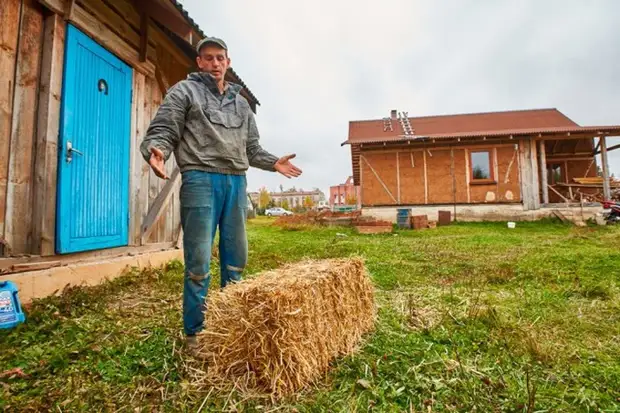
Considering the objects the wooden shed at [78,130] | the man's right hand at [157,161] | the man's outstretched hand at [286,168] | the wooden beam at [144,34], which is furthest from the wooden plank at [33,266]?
the wooden beam at [144,34]

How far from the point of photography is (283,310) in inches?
63.7

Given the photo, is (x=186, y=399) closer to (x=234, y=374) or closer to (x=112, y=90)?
(x=234, y=374)

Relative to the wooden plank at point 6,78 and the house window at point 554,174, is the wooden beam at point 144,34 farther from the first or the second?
the house window at point 554,174

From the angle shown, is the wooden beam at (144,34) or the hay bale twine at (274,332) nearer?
the hay bale twine at (274,332)

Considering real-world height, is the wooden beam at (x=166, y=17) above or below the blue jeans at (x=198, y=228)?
above

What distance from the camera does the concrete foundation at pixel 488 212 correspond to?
13.0 meters

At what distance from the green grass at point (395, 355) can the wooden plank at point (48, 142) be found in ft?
2.00

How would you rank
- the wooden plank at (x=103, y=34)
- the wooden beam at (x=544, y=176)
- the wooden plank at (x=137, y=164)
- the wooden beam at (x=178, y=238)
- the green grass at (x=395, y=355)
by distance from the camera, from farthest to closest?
the wooden beam at (x=544, y=176) → the wooden beam at (x=178, y=238) → the wooden plank at (x=137, y=164) → the wooden plank at (x=103, y=34) → the green grass at (x=395, y=355)

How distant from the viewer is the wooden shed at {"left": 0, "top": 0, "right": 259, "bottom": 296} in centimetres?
290

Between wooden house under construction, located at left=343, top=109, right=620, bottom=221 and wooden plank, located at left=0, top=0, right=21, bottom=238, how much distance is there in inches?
512

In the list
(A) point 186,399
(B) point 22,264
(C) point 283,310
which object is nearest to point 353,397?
(C) point 283,310

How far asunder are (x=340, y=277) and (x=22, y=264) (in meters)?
2.73

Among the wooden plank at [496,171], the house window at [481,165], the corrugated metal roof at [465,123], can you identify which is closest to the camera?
the wooden plank at [496,171]

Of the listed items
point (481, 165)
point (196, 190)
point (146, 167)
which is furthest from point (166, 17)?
point (481, 165)
